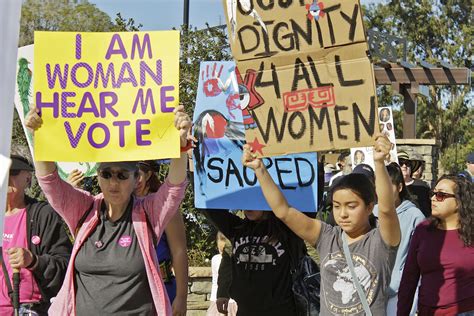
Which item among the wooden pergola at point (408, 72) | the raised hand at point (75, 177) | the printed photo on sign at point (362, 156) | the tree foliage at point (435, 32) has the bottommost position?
the raised hand at point (75, 177)

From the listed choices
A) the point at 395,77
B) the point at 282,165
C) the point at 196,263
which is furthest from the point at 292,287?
the point at 395,77

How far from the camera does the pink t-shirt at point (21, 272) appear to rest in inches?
199

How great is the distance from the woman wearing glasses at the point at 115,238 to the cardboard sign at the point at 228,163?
2.74ft

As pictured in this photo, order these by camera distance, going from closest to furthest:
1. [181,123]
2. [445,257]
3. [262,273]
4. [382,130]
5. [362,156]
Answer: [181,123] < [445,257] < [262,273] < [382,130] < [362,156]

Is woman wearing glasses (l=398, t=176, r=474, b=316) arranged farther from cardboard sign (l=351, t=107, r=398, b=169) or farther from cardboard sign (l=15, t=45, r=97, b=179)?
cardboard sign (l=351, t=107, r=398, b=169)

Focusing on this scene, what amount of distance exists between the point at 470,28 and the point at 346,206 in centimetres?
3842

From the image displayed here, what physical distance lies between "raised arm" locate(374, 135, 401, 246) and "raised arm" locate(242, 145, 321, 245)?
1.39ft

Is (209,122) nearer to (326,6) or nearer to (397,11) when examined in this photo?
(326,6)

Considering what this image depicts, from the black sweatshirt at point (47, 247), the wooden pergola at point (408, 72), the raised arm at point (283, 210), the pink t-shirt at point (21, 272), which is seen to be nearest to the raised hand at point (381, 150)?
the raised arm at point (283, 210)

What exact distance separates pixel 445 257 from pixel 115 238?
191 cm

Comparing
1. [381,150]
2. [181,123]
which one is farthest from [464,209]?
[181,123]

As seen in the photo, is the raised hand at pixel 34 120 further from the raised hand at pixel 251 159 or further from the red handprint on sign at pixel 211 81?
the red handprint on sign at pixel 211 81

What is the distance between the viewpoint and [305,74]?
461cm

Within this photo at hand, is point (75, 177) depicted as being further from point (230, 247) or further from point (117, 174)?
point (117, 174)
